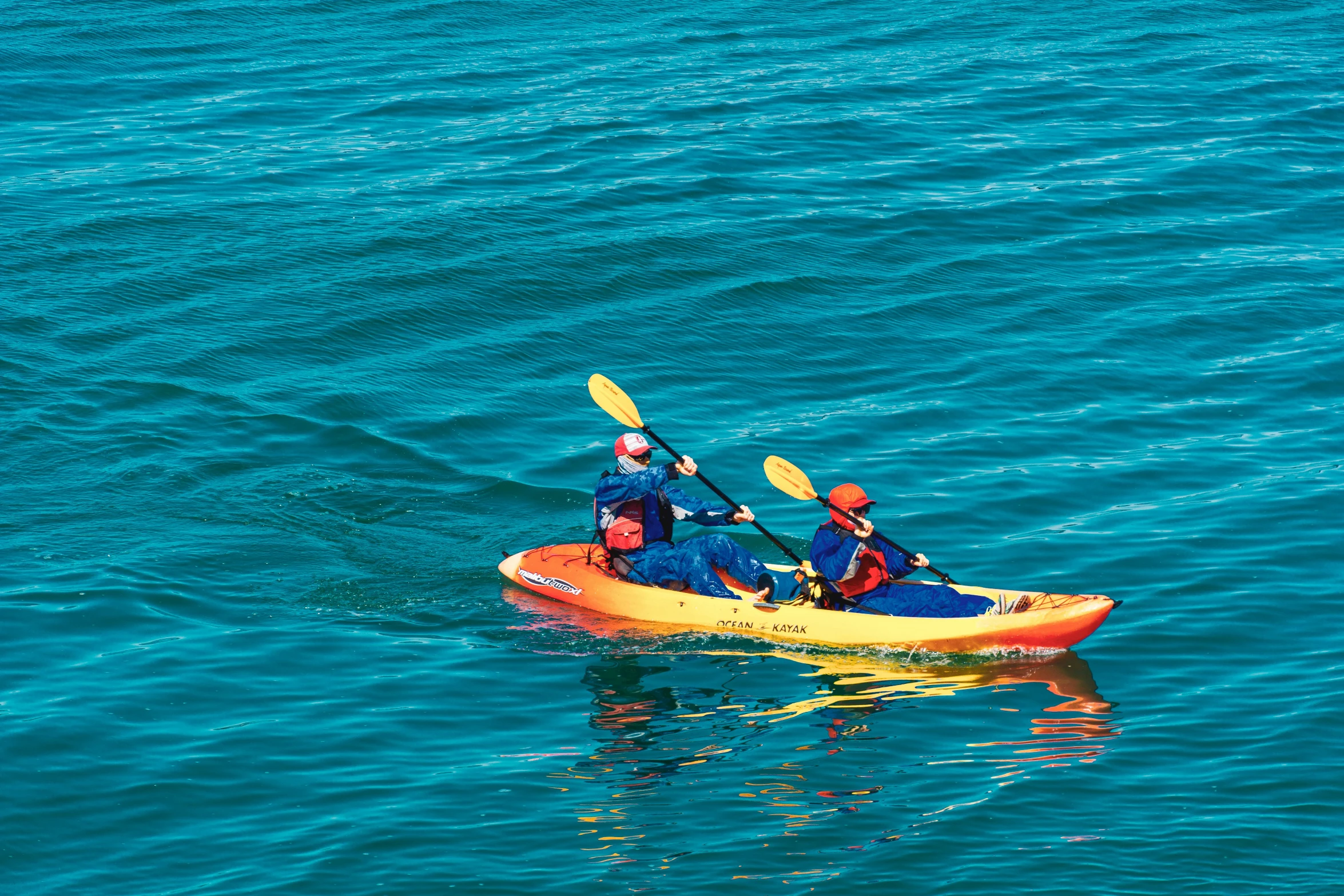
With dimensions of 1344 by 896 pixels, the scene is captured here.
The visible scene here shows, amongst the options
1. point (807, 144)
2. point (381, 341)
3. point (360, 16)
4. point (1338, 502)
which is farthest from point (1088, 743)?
point (360, 16)

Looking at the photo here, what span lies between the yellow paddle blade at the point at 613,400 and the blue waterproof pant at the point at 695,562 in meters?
1.26

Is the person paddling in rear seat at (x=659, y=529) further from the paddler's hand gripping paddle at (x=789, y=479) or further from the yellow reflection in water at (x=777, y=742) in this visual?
the yellow reflection in water at (x=777, y=742)

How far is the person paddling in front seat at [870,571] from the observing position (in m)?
10.5

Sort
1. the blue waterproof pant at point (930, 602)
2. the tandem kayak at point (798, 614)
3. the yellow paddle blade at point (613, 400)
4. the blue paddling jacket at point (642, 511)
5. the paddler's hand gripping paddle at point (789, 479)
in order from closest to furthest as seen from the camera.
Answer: the tandem kayak at point (798, 614), the blue waterproof pant at point (930, 602), the paddler's hand gripping paddle at point (789, 479), the blue paddling jacket at point (642, 511), the yellow paddle blade at point (613, 400)

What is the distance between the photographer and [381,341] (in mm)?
16844

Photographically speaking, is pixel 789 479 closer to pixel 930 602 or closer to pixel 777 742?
pixel 930 602

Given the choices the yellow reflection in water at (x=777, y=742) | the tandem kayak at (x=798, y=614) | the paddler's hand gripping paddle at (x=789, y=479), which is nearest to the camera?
the yellow reflection in water at (x=777, y=742)

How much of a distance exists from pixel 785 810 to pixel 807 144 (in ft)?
Answer: 53.6

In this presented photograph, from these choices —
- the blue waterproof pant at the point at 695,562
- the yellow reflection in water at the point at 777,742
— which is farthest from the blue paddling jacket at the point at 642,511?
the yellow reflection in water at the point at 777,742

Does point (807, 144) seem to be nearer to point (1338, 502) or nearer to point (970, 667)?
point (1338, 502)

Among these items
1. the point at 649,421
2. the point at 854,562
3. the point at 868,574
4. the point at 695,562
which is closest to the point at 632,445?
the point at 695,562

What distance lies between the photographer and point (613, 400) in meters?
12.4

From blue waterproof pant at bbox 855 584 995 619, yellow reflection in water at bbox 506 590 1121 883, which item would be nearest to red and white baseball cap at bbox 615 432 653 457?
yellow reflection in water at bbox 506 590 1121 883

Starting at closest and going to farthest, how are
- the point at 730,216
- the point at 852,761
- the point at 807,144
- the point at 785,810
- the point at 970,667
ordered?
1. the point at 785,810
2. the point at 852,761
3. the point at 970,667
4. the point at 730,216
5. the point at 807,144
